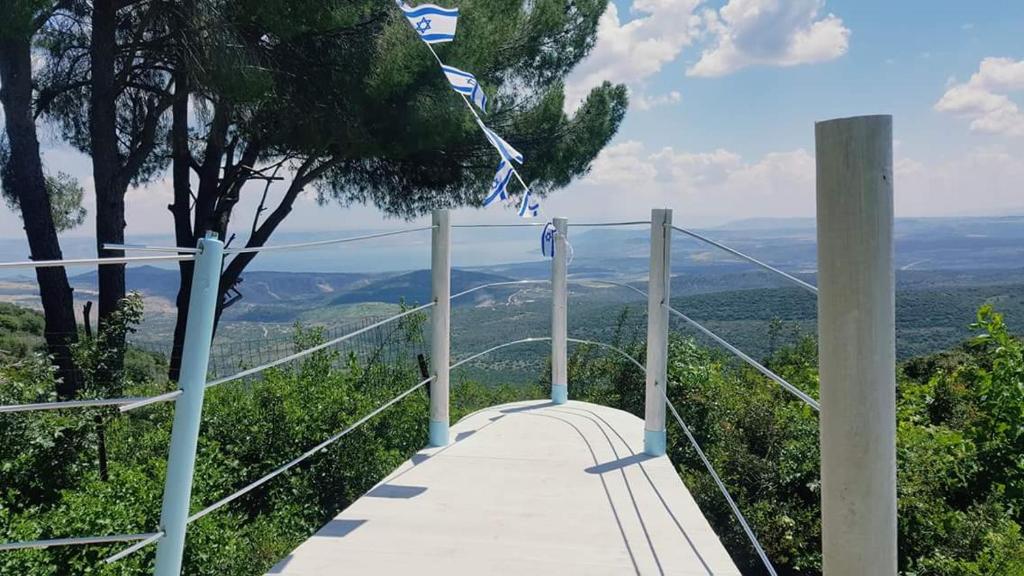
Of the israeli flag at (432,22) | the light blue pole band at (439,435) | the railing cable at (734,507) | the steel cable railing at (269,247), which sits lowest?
the light blue pole band at (439,435)

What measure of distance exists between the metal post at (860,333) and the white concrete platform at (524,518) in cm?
82

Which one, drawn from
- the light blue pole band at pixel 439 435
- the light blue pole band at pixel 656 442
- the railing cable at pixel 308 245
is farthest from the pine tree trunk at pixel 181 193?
the light blue pole band at pixel 656 442

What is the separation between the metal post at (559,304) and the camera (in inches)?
157

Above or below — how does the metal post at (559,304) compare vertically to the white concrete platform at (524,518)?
above

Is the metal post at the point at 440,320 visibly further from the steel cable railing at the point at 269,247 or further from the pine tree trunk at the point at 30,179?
the pine tree trunk at the point at 30,179

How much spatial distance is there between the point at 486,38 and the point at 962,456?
6.34m

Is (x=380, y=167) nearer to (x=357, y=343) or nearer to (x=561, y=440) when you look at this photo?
(x=357, y=343)

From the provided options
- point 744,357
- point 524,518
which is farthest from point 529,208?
point 744,357

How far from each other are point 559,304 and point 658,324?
108cm

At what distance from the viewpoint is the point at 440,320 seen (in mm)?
3227

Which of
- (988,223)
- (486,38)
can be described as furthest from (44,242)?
(988,223)

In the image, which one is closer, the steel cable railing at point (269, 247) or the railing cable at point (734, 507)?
the steel cable railing at point (269, 247)

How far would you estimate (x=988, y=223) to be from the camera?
125 ft

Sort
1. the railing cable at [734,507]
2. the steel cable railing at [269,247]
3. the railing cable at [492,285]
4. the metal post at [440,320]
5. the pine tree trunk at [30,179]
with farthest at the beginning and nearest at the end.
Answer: the pine tree trunk at [30,179] < the railing cable at [492,285] < the metal post at [440,320] < the railing cable at [734,507] < the steel cable railing at [269,247]
